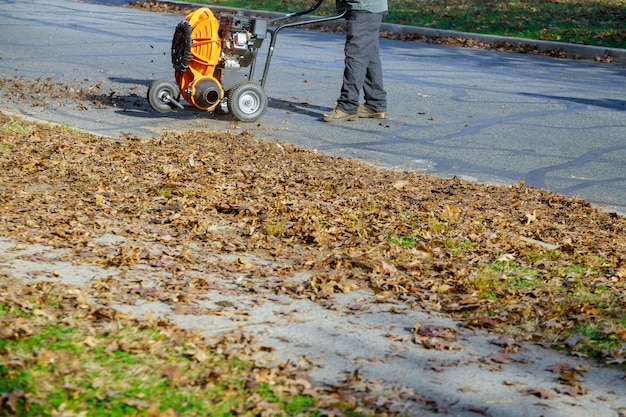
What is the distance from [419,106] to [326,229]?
221 inches

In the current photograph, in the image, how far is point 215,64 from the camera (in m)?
8.65

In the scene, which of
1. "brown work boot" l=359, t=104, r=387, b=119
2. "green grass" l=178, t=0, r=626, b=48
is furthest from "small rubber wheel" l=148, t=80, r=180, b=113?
"green grass" l=178, t=0, r=626, b=48

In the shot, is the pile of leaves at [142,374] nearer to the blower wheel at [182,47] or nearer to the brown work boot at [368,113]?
the blower wheel at [182,47]

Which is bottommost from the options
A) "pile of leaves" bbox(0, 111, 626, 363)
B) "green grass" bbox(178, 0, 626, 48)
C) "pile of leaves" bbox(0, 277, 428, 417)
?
"pile of leaves" bbox(0, 277, 428, 417)

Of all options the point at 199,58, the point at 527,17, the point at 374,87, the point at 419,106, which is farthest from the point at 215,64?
the point at 527,17

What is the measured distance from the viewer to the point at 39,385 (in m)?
3.15

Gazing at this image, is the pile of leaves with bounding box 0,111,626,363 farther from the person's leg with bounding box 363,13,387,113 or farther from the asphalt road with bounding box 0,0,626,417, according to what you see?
the person's leg with bounding box 363,13,387,113

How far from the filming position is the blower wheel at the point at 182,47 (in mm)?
8375

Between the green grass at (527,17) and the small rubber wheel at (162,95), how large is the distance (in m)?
10.3

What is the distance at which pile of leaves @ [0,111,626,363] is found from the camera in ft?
14.4

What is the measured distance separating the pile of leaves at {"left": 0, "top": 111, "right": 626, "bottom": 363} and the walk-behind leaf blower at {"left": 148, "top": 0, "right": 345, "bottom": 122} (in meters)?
1.36

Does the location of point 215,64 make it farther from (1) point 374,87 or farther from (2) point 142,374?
(2) point 142,374

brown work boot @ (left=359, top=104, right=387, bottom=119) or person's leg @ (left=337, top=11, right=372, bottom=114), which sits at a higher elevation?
person's leg @ (left=337, top=11, right=372, bottom=114)

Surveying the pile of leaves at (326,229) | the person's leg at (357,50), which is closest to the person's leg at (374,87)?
the person's leg at (357,50)
